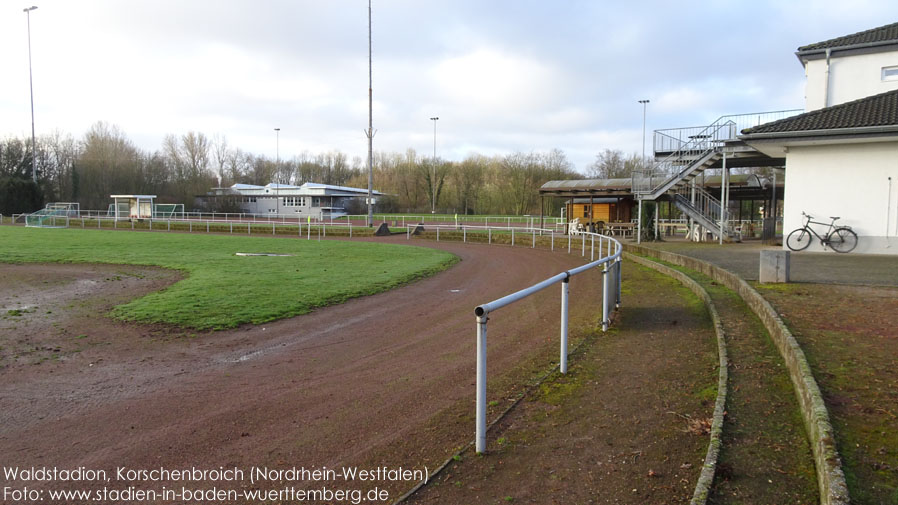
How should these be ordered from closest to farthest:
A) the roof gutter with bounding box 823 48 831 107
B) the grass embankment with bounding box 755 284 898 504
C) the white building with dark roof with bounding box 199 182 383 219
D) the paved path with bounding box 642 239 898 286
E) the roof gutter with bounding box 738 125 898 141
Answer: the grass embankment with bounding box 755 284 898 504, the paved path with bounding box 642 239 898 286, the roof gutter with bounding box 738 125 898 141, the roof gutter with bounding box 823 48 831 107, the white building with dark roof with bounding box 199 182 383 219

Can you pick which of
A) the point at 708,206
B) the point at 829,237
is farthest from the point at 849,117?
the point at 708,206

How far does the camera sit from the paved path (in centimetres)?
1091

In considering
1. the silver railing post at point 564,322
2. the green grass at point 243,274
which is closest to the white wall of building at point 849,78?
the green grass at point 243,274

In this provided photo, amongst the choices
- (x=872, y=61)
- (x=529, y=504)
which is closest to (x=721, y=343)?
(x=529, y=504)

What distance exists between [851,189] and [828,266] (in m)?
4.82

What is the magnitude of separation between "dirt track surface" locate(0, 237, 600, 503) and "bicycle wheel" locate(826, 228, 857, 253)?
10.3 m

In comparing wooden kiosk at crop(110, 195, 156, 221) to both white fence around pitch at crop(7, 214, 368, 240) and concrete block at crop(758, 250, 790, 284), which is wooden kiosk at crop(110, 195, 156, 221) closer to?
white fence around pitch at crop(7, 214, 368, 240)

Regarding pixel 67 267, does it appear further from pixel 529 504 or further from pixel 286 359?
pixel 529 504

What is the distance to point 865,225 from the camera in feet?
54.0

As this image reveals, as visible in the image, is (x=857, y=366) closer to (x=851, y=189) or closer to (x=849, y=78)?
(x=851, y=189)

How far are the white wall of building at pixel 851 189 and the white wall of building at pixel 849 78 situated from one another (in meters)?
6.05

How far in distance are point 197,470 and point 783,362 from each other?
5.30 m

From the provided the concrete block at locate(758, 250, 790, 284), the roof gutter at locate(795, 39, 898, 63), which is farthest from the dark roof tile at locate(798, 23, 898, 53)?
the concrete block at locate(758, 250, 790, 284)

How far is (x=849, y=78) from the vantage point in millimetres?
21219
